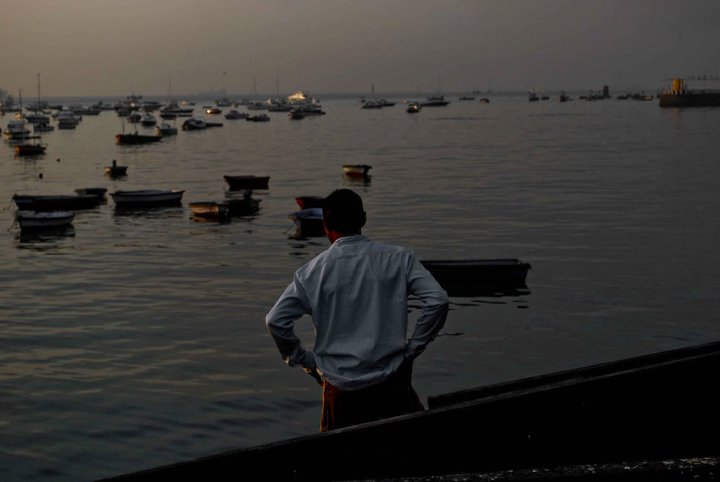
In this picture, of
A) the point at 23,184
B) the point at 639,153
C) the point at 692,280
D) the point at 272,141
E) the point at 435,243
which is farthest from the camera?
the point at 272,141

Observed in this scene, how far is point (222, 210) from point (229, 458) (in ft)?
109

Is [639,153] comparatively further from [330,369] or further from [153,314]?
[330,369]

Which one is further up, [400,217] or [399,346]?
[399,346]

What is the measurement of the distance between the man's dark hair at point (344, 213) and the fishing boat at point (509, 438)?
1.22 m

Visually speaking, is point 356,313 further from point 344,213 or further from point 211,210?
point 211,210

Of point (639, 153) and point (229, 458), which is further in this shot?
point (639, 153)

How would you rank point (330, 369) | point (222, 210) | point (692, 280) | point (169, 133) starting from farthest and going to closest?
point (169, 133) → point (222, 210) → point (692, 280) → point (330, 369)

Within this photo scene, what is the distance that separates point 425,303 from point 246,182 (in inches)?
1801

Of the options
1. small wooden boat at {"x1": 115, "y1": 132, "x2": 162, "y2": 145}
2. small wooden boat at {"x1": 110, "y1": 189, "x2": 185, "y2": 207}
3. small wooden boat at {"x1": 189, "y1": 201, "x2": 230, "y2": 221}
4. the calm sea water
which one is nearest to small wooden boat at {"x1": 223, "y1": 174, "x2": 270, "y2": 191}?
the calm sea water

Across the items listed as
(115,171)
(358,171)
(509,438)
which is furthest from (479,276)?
(115,171)

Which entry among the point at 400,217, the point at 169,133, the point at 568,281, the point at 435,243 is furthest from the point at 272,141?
the point at 568,281

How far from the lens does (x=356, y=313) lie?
5613 millimetres

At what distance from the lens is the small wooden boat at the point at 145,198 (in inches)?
1640

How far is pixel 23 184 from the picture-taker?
57.4 m
